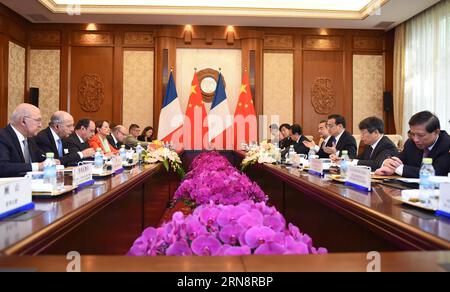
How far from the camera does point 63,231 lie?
117 cm

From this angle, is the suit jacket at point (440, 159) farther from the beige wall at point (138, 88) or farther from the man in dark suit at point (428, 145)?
the beige wall at point (138, 88)

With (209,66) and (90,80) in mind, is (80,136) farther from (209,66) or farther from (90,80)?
(209,66)

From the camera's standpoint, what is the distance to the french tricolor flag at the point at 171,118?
813 cm

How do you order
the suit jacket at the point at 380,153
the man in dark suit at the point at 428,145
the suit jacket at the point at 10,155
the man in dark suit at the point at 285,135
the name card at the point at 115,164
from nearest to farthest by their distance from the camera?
1. the man in dark suit at the point at 428,145
2. the suit jacket at the point at 10,155
3. the name card at the point at 115,164
4. the suit jacket at the point at 380,153
5. the man in dark suit at the point at 285,135

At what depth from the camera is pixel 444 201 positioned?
1275 millimetres

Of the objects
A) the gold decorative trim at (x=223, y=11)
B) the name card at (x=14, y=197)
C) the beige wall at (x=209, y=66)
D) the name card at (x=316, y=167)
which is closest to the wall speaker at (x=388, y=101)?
the gold decorative trim at (x=223, y=11)

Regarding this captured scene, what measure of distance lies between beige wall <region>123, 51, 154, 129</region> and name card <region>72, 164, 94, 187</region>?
6.58 m

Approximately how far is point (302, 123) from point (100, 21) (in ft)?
16.1

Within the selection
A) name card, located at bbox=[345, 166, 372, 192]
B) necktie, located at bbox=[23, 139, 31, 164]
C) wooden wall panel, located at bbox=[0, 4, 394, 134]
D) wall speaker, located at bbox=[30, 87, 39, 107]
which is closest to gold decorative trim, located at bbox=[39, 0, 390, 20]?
wooden wall panel, located at bbox=[0, 4, 394, 134]

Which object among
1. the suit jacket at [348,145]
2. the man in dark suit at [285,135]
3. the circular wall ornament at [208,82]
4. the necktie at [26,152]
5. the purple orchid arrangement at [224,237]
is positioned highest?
the circular wall ornament at [208,82]

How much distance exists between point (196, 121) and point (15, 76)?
12.5 feet

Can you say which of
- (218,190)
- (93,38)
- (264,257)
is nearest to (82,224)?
(218,190)

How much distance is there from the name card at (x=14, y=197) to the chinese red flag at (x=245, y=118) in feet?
22.9

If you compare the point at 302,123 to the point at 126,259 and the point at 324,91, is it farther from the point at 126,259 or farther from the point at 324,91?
the point at 126,259
